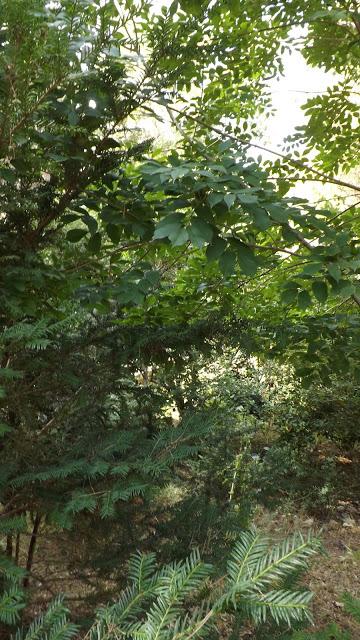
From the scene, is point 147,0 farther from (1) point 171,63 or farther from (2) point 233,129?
(2) point 233,129

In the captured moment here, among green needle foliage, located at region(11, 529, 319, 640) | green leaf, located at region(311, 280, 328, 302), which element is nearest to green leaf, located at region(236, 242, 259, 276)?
green leaf, located at region(311, 280, 328, 302)

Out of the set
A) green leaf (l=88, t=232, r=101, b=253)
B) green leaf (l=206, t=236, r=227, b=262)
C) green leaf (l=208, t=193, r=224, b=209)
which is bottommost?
green leaf (l=206, t=236, r=227, b=262)

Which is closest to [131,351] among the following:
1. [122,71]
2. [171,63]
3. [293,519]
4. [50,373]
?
[50,373]

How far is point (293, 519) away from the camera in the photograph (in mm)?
5121

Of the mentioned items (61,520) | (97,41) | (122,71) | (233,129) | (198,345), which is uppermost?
(233,129)

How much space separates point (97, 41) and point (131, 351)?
1.11m

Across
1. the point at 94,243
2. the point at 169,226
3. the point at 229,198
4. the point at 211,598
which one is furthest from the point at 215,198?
the point at 211,598

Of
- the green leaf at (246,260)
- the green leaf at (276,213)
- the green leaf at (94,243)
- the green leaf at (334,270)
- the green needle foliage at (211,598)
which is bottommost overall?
the green needle foliage at (211,598)

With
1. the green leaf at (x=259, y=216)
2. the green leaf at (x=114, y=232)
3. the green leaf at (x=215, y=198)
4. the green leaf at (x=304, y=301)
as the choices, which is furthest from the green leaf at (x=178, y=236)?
the green leaf at (x=304, y=301)

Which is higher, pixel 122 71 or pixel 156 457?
pixel 122 71

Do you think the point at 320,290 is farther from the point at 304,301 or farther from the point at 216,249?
the point at 216,249

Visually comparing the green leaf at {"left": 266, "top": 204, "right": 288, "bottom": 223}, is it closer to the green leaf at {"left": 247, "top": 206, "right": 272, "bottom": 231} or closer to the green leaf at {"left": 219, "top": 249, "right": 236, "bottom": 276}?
the green leaf at {"left": 247, "top": 206, "right": 272, "bottom": 231}

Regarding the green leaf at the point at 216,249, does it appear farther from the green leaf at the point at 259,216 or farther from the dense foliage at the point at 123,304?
the green leaf at the point at 259,216

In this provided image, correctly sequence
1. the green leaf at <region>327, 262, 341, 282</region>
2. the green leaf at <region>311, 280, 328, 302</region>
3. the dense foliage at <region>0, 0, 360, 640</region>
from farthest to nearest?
the green leaf at <region>311, 280, 328, 302</region>, the green leaf at <region>327, 262, 341, 282</region>, the dense foliage at <region>0, 0, 360, 640</region>
